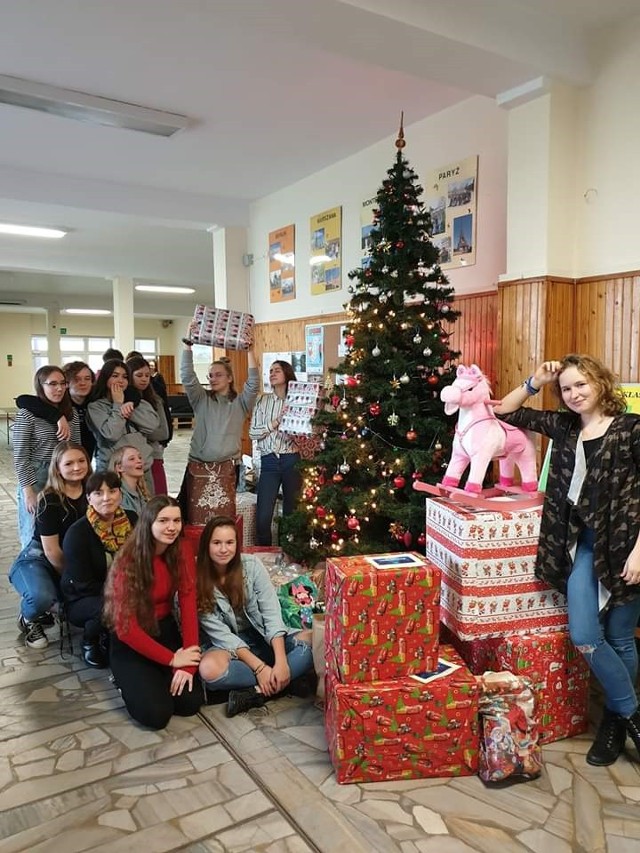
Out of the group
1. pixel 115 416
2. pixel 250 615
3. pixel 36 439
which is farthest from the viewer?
pixel 115 416

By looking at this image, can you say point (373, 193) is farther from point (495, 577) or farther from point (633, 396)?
point (495, 577)

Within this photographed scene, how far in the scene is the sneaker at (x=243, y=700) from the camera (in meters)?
2.62

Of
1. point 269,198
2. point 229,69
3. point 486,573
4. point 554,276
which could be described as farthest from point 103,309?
point 486,573

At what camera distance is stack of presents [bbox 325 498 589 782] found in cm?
219

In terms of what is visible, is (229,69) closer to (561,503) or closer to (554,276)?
(554,276)

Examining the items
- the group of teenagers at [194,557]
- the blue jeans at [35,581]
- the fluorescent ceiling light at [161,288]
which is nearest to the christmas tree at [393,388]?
the group of teenagers at [194,557]

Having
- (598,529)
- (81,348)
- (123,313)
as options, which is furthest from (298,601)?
(81,348)

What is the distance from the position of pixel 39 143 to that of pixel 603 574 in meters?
5.16

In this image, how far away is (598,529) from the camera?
85.7 inches

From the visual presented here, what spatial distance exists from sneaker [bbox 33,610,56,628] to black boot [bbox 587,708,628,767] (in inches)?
103

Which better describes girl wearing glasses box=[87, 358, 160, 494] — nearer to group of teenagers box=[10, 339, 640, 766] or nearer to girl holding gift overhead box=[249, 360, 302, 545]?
group of teenagers box=[10, 339, 640, 766]

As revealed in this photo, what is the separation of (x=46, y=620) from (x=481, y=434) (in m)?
2.46

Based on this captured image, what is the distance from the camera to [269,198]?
21.9 feet

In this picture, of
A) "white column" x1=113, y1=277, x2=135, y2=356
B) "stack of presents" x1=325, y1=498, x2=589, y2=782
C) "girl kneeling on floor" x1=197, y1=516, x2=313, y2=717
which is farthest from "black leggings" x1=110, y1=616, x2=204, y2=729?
"white column" x1=113, y1=277, x2=135, y2=356
